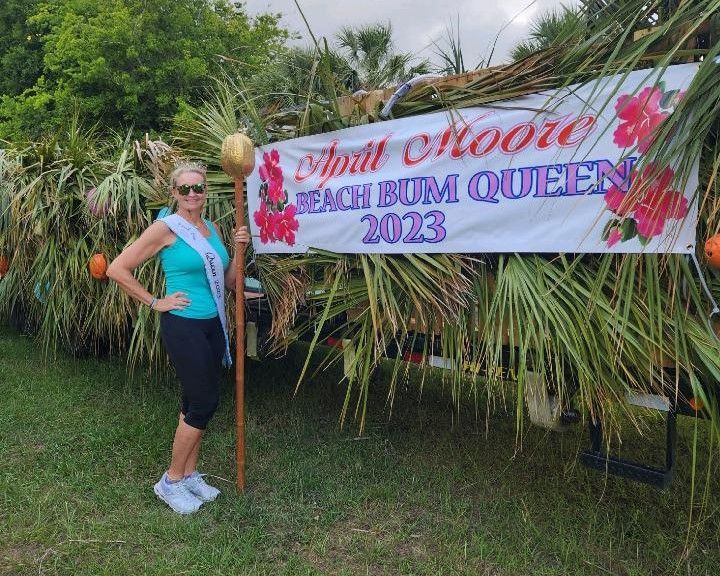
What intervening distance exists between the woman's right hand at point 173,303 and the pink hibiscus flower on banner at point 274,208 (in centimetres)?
77

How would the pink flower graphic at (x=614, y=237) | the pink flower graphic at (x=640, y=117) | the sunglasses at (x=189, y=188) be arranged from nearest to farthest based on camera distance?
the pink flower graphic at (x=640, y=117) → the pink flower graphic at (x=614, y=237) → the sunglasses at (x=189, y=188)

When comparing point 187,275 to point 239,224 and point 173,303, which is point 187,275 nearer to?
point 173,303

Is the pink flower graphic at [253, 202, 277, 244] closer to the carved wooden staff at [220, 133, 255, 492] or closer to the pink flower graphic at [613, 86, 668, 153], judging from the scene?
the carved wooden staff at [220, 133, 255, 492]

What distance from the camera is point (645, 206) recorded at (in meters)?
2.22

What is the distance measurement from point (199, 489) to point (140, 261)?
1.28 m

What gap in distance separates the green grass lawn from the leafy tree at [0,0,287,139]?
10.0 meters

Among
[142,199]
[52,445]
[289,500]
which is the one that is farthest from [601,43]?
[52,445]

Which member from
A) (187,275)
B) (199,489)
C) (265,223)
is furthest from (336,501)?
(265,223)

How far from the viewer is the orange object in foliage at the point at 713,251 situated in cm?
205

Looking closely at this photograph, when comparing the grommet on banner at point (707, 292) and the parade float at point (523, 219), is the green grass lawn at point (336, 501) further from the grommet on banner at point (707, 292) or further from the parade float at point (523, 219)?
the grommet on banner at point (707, 292)

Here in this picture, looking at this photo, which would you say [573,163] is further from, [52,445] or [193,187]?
[52,445]

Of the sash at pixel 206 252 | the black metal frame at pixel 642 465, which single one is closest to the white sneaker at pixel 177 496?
the sash at pixel 206 252

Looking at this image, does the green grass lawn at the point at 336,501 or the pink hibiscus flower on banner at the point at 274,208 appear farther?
the pink hibiscus flower on banner at the point at 274,208

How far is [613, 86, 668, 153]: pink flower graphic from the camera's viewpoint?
2.17 m
